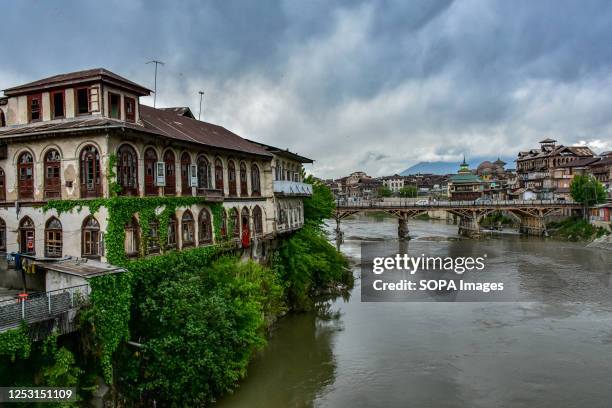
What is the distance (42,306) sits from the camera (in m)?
16.0

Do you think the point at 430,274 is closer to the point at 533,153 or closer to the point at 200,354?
the point at 200,354

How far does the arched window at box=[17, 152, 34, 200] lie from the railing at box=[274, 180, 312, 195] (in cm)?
1606

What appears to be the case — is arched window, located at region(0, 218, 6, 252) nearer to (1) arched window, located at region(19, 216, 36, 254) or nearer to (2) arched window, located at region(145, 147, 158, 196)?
(1) arched window, located at region(19, 216, 36, 254)

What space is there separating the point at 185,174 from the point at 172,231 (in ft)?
10.6

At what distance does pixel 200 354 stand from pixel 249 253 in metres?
12.9

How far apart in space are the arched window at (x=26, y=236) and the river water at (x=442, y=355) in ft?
38.0

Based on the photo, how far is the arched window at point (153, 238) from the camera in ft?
72.9

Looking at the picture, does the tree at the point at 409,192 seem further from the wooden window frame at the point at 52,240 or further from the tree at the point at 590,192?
the wooden window frame at the point at 52,240

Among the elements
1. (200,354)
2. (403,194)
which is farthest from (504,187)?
(200,354)

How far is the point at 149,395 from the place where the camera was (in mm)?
18781

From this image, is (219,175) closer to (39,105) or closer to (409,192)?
(39,105)

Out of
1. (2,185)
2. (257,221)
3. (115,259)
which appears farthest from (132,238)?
(257,221)

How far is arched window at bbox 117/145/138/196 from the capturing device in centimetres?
2103

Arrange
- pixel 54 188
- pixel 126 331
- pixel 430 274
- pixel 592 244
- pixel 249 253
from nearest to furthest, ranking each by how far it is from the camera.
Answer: pixel 126 331 → pixel 54 188 → pixel 249 253 → pixel 430 274 → pixel 592 244
